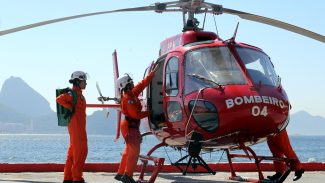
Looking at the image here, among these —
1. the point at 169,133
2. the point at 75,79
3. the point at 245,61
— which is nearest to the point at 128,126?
the point at 169,133

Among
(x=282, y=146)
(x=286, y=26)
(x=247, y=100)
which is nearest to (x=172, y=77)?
(x=247, y=100)

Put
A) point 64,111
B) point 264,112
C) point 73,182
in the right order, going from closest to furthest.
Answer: point 264,112
point 73,182
point 64,111

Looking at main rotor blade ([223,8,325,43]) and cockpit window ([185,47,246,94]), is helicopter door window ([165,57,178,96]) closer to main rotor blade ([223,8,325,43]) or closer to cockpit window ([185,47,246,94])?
cockpit window ([185,47,246,94])

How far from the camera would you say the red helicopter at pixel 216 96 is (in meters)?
7.74

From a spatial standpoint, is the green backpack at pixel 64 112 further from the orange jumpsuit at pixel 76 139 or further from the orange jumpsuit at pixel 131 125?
the orange jumpsuit at pixel 131 125

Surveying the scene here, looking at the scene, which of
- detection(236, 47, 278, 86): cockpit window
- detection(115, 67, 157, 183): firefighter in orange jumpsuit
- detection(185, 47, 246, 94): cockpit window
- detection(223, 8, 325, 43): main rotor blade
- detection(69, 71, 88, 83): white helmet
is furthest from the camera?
detection(223, 8, 325, 43): main rotor blade

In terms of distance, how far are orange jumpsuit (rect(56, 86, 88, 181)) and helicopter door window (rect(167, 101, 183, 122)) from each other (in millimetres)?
1429

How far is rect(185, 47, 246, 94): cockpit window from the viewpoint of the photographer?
26.7ft

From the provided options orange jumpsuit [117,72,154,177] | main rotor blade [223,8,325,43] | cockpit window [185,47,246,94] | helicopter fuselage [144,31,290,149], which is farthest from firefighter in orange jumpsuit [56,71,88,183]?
main rotor blade [223,8,325,43]

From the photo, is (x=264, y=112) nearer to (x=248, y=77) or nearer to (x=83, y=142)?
(x=248, y=77)

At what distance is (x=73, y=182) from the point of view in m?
8.23

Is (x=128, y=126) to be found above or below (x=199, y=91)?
below

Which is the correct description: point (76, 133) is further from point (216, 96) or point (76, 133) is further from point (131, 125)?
point (216, 96)

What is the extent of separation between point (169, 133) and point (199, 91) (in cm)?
136
